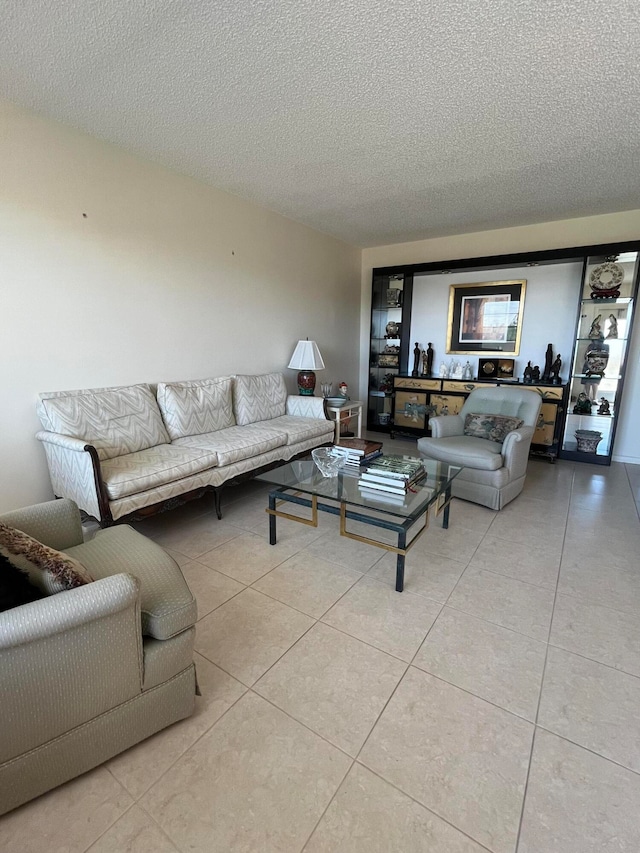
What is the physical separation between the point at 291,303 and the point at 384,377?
1.75 m

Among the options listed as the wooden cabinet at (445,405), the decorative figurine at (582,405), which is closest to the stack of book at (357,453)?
the wooden cabinet at (445,405)

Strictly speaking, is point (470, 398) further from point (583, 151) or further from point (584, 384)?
point (583, 151)

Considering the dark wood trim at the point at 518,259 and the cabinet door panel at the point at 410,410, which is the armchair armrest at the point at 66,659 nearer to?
the cabinet door panel at the point at 410,410

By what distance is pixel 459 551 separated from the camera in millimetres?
2465

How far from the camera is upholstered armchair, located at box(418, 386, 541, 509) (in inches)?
119

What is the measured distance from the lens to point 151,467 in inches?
95.9

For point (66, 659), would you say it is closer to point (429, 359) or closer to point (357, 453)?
point (357, 453)

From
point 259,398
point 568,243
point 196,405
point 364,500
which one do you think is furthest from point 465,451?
point 568,243

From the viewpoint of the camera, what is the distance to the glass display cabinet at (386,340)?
5.21m

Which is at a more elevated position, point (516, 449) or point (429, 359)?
point (429, 359)

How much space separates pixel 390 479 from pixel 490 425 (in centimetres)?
156

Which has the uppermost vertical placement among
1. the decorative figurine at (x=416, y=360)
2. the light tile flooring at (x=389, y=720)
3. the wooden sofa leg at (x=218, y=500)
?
the decorative figurine at (x=416, y=360)

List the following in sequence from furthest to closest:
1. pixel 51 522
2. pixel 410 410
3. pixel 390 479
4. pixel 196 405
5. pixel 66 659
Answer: pixel 410 410 < pixel 196 405 < pixel 390 479 < pixel 51 522 < pixel 66 659

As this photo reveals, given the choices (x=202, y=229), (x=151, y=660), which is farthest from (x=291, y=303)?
(x=151, y=660)
